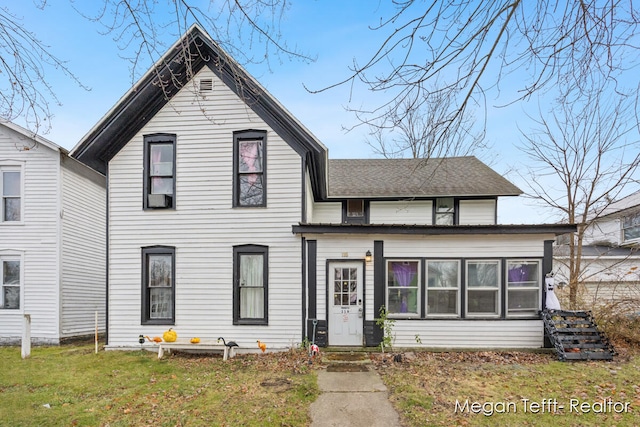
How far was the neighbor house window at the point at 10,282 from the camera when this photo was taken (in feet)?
33.1

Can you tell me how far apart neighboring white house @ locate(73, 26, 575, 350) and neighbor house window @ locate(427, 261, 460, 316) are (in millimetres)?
26

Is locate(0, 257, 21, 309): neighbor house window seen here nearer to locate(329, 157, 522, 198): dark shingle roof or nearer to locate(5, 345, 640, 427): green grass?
locate(5, 345, 640, 427): green grass

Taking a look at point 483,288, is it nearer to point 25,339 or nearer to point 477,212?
point 477,212

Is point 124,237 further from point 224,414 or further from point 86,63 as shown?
point 224,414

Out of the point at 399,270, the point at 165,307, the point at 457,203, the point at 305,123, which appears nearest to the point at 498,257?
the point at 399,270

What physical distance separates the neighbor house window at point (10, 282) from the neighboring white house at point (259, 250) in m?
4.37

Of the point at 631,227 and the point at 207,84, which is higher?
the point at 207,84

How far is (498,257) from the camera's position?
327 inches

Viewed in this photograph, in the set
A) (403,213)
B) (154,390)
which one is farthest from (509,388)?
(403,213)

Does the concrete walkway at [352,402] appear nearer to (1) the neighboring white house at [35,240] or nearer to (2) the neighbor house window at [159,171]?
(2) the neighbor house window at [159,171]

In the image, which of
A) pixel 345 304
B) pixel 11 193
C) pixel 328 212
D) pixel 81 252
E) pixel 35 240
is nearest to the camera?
pixel 345 304

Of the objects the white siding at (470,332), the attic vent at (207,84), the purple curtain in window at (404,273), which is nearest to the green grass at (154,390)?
the white siding at (470,332)

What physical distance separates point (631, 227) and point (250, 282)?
75.9 ft

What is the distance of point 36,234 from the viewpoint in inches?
399
